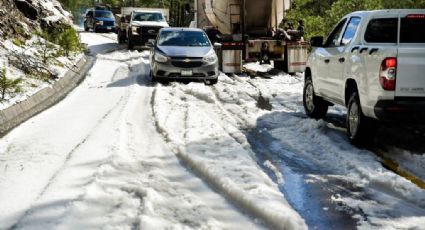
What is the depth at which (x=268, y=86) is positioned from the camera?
1485 centimetres

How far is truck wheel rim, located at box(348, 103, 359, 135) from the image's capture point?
7.67 m

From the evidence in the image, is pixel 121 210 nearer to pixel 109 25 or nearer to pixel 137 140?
pixel 137 140

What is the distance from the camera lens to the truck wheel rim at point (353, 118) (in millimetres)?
7665

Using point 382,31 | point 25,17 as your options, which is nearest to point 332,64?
point 382,31

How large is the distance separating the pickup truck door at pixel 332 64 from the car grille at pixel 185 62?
5.88 meters

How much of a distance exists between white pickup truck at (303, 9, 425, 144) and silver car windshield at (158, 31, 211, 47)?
707 centimetres

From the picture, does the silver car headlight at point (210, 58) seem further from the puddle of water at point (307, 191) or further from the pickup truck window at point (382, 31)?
the pickup truck window at point (382, 31)

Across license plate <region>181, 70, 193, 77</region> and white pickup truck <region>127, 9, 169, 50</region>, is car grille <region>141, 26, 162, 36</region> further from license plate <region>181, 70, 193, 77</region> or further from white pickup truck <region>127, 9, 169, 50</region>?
license plate <region>181, 70, 193, 77</region>

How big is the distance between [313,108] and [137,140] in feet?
13.0

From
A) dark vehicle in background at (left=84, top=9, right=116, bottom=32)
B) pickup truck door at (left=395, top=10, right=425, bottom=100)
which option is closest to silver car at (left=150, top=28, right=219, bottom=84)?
pickup truck door at (left=395, top=10, right=425, bottom=100)

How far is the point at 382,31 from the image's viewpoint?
7.81 m

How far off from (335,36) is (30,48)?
9.60 metres

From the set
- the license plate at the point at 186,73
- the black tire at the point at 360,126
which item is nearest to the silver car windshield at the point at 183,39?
the license plate at the point at 186,73

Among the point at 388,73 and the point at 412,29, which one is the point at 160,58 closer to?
the point at 412,29
